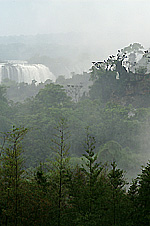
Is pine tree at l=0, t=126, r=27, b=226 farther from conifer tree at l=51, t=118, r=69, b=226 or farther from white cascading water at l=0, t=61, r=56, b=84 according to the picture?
white cascading water at l=0, t=61, r=56, b=84

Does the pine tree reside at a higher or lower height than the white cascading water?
lower

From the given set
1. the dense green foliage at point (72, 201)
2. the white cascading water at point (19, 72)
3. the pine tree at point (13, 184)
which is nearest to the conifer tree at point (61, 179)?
the dense green foliage at point (72, 201)

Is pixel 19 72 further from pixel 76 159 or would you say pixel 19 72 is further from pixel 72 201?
pixel 72 201

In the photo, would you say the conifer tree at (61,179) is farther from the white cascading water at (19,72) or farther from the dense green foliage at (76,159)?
the white cascading water at (19,72)

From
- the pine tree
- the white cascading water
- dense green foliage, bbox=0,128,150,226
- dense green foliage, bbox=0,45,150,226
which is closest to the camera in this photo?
the pine tree

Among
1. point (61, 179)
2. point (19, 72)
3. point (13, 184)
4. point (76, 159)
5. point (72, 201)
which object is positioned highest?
point (19, 72)

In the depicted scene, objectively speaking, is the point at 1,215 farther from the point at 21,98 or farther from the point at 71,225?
the point at 21,98

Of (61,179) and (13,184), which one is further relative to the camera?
(61,179)

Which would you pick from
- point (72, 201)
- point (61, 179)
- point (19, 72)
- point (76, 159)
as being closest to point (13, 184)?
point (61, 179)

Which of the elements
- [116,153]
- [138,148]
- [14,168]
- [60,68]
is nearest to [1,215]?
[14,168]

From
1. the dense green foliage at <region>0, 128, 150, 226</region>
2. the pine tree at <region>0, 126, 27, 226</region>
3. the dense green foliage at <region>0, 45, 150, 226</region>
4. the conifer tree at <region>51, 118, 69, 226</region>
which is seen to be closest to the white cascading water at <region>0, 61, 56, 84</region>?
the dense green foliage at <region>0, 45, 150, 226</region>

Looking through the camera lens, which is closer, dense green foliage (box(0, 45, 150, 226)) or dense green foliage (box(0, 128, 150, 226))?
dense green foliage (box(0, 128, 150, 226))
